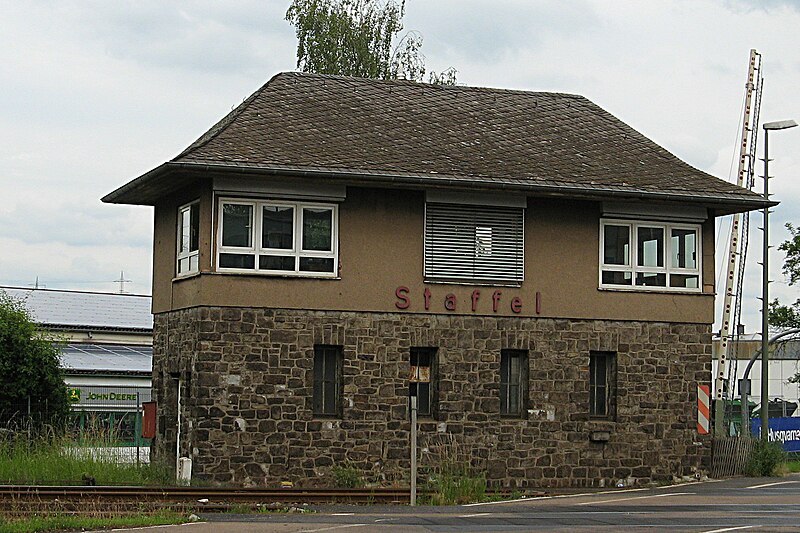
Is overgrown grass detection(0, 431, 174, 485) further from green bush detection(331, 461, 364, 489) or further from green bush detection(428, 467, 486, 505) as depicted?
green bush detection(428, 467, 486, 505)

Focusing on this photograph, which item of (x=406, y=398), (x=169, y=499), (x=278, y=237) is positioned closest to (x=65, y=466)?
(x=169, y=499)

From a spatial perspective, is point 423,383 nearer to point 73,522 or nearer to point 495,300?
point 495,300

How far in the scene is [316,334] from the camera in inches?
993

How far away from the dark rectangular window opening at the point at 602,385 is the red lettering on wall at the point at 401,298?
4237 millimetres

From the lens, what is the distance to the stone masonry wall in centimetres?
2461

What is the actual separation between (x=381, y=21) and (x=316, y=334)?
83.6 ft

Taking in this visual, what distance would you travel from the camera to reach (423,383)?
86.1 feet

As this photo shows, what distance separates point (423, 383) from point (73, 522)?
1011 cm

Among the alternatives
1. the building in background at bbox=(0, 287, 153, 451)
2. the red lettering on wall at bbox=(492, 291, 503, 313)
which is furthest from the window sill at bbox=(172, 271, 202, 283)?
the building in background at bbox=(0, 287, 153, 451)

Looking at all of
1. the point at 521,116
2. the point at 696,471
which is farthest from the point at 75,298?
the point at 696,471

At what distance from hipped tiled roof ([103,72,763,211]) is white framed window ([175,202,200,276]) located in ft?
2.07

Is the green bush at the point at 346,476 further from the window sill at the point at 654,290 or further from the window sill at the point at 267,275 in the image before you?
the window sill at the point at 654,290

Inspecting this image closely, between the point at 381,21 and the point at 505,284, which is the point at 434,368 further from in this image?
the point at 381,21

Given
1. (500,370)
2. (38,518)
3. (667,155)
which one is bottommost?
(38,518)
